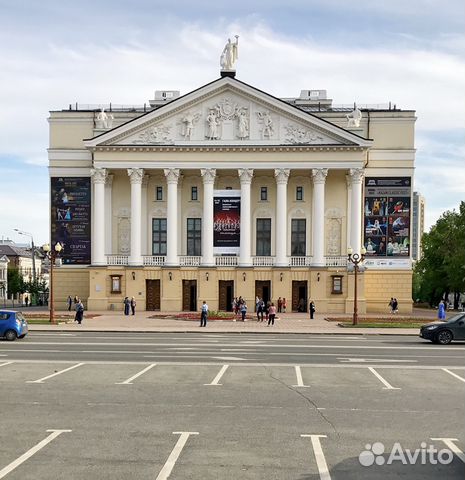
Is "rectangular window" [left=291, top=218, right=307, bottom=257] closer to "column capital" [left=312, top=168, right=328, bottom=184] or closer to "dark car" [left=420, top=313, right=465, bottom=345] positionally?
Answer: "column capital" [left=312, top=168, right=328, bottom=184]

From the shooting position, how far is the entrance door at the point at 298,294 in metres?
59.1

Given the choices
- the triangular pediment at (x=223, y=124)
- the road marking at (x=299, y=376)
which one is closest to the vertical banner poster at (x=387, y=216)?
the triangular pediment at (x=223, y=124)

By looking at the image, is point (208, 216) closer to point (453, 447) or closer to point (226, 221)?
point (226, 221)

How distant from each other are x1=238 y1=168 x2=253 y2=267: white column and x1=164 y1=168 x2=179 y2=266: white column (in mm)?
5699

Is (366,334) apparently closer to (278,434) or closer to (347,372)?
(347,372)

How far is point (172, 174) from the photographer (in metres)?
59.2

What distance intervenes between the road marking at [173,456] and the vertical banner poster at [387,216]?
49407 mm

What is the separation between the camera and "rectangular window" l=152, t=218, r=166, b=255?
61.7 m

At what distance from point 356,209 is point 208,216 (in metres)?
12.8

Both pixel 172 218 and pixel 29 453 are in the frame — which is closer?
pixel 29 453

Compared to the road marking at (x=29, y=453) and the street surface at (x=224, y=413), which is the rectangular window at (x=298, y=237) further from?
the road marking at (x=29, y=453)

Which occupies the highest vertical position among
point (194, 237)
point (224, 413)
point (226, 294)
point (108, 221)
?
point (108, 221)

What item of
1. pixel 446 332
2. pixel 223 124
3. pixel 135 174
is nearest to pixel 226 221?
pixel 223 124

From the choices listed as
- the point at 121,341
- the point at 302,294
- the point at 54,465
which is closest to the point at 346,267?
the point at 302,294
